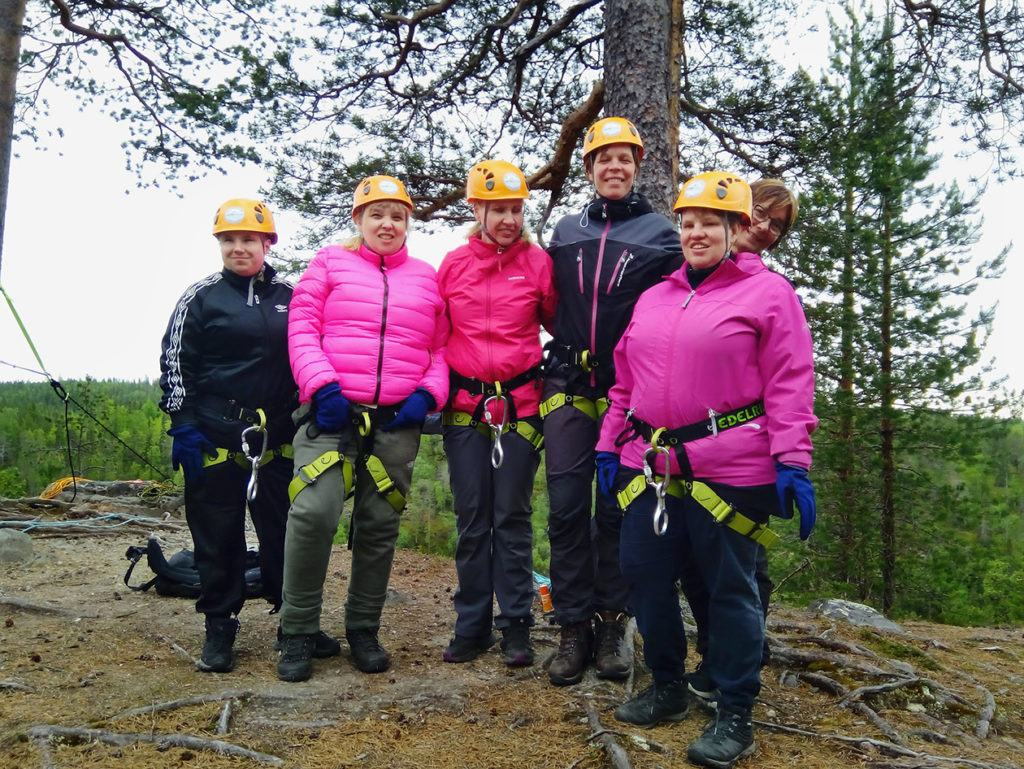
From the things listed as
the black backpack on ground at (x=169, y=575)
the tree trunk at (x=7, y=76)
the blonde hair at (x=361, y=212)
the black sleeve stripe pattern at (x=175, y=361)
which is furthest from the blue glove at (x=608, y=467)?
the tree trunk at (x=7, y=76)

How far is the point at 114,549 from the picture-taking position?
22.0 ft

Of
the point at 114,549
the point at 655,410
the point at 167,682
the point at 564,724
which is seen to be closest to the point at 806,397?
the point at 655,410

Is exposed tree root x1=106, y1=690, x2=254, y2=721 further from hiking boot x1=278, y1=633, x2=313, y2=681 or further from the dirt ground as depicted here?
hiking boot x1=278, y1=633, x2=313, y2=681

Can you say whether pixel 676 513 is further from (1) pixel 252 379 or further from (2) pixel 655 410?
(1) pixel 252 379

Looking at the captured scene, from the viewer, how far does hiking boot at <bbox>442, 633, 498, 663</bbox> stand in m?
3.98

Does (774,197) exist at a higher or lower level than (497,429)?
higher

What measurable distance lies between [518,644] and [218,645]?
155cm

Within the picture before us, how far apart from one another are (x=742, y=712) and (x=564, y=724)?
0.75m

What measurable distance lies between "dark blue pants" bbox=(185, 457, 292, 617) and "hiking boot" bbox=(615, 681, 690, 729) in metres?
1.98

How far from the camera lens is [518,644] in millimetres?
3930

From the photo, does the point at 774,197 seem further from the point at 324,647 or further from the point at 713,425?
the point at 324,647

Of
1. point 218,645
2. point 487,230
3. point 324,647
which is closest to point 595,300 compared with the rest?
point 487,230

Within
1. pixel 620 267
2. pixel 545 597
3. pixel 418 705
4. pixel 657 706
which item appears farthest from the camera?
pixel 545 597

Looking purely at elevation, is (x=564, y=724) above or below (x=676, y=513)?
below
